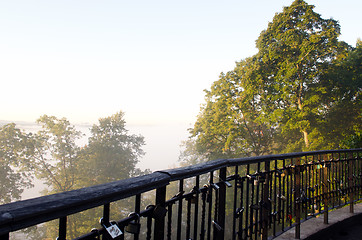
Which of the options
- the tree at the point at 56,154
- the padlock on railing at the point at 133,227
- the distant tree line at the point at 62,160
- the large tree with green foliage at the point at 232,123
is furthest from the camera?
the tree at the point at 56,154

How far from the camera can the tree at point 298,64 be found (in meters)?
19.5

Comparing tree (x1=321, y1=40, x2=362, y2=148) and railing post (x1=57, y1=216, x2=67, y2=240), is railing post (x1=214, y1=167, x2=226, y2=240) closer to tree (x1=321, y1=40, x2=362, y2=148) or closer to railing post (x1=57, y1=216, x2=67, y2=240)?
railing post (x1=57, y1=216, x2=67, y2=240)

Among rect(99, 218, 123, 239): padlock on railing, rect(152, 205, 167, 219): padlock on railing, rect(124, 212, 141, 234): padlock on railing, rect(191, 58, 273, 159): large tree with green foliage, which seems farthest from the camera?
rect(191, 58, 273, 159): large tree with green foliage

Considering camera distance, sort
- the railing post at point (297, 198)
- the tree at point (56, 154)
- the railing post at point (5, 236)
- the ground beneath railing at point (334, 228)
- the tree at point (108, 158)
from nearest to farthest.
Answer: the railing post at point (5, 236) < the railing post at point (297, 198) < the ground beneath railing at point (334, 228) < the tree at point (56, 154) < the tree at point (108, 158)

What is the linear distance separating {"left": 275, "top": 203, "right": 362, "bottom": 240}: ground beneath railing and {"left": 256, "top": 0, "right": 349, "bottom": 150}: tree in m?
15.2

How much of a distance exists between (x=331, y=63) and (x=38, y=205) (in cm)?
2393

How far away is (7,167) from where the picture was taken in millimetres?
30188

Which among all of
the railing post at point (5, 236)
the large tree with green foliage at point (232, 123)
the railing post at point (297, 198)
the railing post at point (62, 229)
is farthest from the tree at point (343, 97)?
the railing post at point (5, 236)

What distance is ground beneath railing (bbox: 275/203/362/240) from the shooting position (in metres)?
3.74

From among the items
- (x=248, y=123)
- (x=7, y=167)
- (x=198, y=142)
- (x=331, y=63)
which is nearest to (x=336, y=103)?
(x=331, y=63)

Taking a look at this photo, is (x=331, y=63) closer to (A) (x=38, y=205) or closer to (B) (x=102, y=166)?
(A) (x=38, y=205)

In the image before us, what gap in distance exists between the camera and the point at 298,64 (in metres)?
20.5

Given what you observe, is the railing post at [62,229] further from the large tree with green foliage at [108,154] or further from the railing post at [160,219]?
the large tree with green foliage at [108,154]

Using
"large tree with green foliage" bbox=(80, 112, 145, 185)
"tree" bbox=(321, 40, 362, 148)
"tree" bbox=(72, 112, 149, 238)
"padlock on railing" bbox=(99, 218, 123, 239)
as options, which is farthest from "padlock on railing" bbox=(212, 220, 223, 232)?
"large tree with green foliage" bbox=(80, 112, 145, 185)
